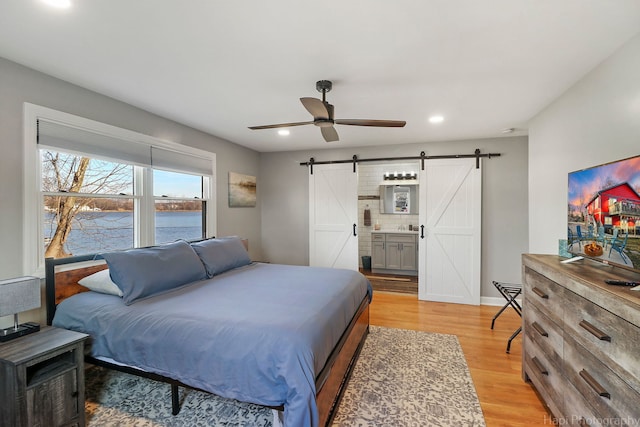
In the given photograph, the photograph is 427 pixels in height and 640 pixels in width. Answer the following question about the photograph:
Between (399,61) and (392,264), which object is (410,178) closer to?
(392,264)

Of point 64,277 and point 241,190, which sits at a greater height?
point 241,190

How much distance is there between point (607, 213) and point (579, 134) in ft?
2.84

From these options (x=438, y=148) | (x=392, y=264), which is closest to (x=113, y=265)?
(x=438, y=148)

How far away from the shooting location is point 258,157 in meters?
5.40

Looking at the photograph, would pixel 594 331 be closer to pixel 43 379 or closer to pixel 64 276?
pixel 43 379

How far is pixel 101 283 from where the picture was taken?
91.7 inches

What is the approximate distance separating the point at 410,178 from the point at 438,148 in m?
2.03

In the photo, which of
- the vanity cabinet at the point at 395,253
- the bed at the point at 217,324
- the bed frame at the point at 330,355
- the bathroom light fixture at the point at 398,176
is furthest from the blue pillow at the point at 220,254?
the bathroom light fixture at the point at 398,176

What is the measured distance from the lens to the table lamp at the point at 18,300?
1.77 metres

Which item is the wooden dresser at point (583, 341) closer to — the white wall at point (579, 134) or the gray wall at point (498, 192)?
the white wall at point (579, 134)

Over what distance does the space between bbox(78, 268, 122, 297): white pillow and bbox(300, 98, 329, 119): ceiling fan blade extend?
2060 millimetres

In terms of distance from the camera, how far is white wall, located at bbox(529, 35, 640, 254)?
1.80m

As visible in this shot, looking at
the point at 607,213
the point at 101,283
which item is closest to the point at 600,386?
the point at 607,213

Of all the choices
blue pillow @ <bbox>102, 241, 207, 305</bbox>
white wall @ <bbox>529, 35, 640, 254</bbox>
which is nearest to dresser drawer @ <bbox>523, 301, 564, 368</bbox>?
white wall @ <bbox>529, 35, 640, 254</bbox>
